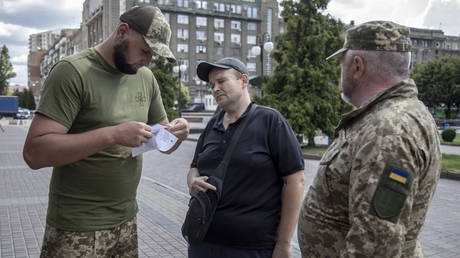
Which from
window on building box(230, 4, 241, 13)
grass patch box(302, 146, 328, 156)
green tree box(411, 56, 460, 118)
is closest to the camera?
grass patch box(302, 146, 328, 156)

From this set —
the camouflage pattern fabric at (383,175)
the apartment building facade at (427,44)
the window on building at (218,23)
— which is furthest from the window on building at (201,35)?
the camouflage pattern fabric at (383,175)

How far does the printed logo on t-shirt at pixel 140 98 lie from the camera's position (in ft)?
8.19

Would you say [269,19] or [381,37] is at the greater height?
[269,19]

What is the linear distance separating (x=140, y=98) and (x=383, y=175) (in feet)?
4.98

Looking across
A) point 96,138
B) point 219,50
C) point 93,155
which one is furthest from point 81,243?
point 219,50

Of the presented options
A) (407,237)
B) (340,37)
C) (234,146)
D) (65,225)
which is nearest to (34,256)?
(65,225)

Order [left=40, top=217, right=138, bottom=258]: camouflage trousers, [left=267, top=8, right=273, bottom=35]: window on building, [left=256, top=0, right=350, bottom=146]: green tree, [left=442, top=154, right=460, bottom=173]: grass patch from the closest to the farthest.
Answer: [left=40, top=217, right=138, bottom=258]: camouflage trousers → [left=442, top=154, right=460, bottom=173]: grass patch → [left=256, top=0, right=350, bottom=146]: green tree → [left=267, top=8, right=273, bottom=35]: window on building

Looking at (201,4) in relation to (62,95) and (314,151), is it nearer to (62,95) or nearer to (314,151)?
(314,151)

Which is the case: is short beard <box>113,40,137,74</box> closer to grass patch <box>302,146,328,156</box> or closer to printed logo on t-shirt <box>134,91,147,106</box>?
printed logo on t-shirt <box>134,91,147,106</box>

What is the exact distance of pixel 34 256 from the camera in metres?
5.17

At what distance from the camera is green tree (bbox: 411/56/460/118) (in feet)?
165

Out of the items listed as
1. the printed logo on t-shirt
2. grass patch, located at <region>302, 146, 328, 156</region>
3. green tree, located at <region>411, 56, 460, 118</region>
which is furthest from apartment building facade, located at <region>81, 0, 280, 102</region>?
the printed logo on t-shirt

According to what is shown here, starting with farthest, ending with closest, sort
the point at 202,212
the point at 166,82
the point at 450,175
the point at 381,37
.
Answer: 1. the point at 166,82
2. the point at 450,175
3. the point at 202,212
4. the point at 381,37

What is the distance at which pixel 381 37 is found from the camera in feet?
6.06
